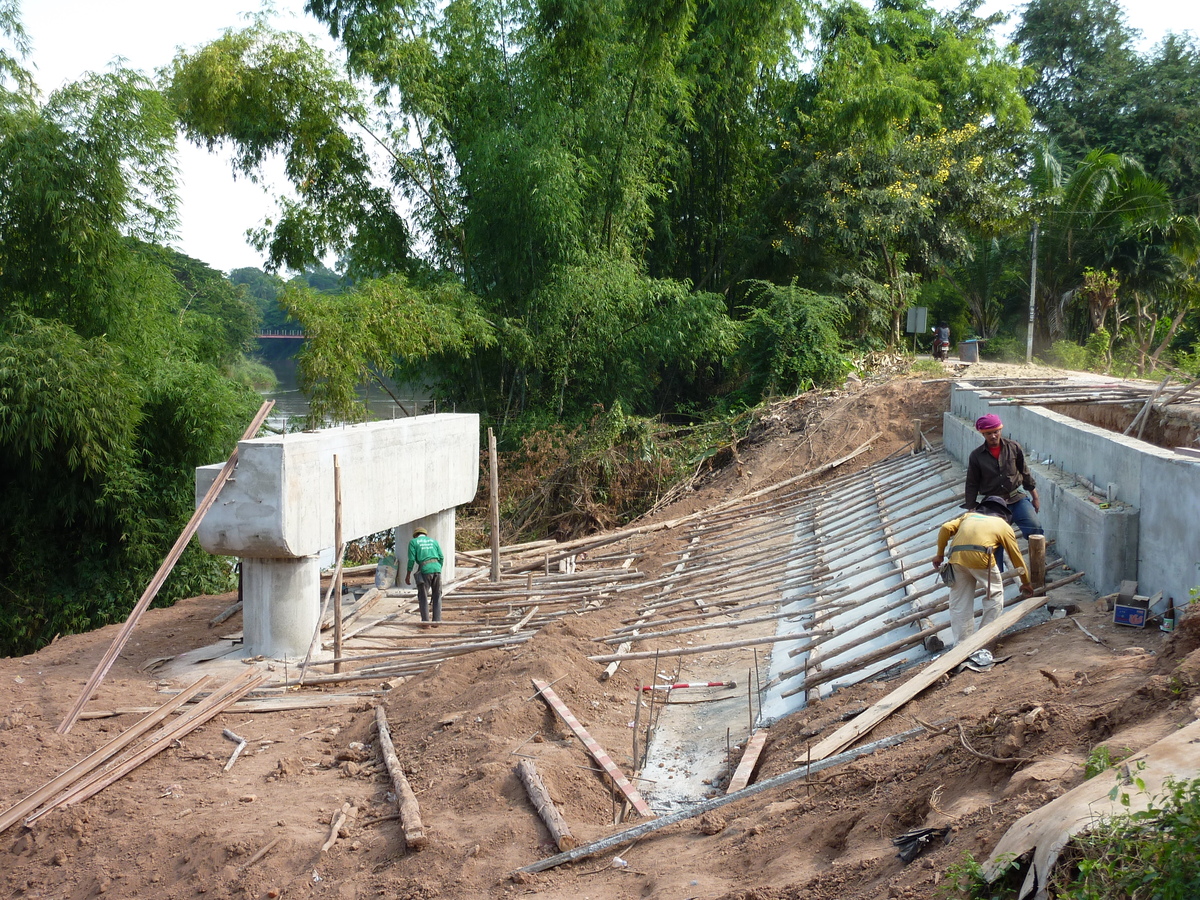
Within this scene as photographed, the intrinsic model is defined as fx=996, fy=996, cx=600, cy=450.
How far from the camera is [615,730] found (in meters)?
7.41

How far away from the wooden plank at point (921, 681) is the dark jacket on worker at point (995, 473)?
0.88 meters

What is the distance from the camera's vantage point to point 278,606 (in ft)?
32.1

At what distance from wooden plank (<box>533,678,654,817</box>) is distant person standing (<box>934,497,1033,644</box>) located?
2436 millimetres

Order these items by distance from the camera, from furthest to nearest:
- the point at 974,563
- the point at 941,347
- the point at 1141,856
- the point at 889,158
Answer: the point at 889,158, the point at 941,347, the point at 974,563, the point at 1141,856

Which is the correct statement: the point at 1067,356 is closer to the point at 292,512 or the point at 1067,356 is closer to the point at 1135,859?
the point at 292,512

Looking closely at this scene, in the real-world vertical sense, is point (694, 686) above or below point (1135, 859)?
below

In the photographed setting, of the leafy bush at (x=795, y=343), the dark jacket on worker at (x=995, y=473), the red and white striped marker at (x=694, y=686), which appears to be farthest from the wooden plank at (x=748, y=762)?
the leafy bush at (x=795, y=343)

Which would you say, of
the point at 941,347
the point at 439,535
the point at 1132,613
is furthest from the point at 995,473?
the point at 941,347

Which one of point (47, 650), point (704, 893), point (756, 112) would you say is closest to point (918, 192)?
point (756, 112)

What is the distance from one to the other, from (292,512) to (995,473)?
6.26 meters

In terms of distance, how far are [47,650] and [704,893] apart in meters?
10.0

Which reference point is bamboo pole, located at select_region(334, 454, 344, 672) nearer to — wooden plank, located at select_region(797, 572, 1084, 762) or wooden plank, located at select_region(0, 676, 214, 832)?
wooden plank, located at select_region(0, 676, 214, 832)

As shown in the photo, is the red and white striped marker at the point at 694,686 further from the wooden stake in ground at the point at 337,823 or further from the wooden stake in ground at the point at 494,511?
the wooden stake in ground at the point at 494,511

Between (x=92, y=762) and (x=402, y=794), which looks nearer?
(x=402, y=794)
